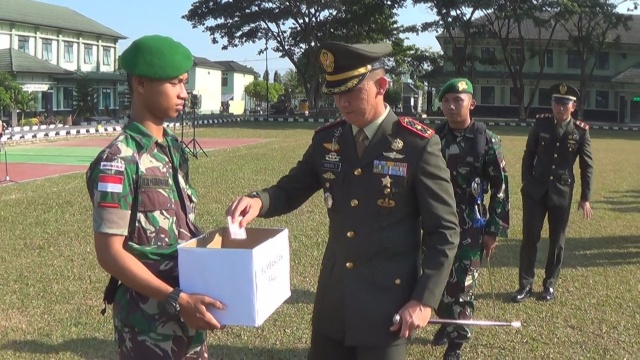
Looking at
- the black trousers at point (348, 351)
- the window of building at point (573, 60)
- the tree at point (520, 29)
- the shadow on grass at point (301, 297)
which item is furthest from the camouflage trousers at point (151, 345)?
the window of building at point (573, 60)

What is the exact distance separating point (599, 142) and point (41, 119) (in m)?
29.7

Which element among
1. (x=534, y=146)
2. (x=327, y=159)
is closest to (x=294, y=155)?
(x=534, y=146)

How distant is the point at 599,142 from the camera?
3397cm

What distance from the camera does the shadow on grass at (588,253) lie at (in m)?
8.52

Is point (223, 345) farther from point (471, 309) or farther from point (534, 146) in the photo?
point (534, 146)

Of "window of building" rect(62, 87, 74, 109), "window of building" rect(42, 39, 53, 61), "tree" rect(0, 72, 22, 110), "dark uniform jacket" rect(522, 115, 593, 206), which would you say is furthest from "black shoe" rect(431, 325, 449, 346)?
"window of building" rect(42, 39, 53, 61)

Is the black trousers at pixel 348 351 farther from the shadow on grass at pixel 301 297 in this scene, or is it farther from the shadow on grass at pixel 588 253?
the shadow on grass at pixel 588 253

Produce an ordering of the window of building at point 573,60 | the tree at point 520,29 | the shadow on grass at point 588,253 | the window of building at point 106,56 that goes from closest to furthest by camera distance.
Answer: the shadow on grass at point 588,253
the tree at point 520,29
the window of building at point 573,60
the window of building at point 106,56

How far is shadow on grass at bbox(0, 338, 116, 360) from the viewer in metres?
5.23

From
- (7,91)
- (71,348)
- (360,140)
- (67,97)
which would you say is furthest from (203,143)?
(67,97)

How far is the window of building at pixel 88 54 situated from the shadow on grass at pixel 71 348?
57.7 m

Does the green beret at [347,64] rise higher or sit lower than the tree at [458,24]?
lower

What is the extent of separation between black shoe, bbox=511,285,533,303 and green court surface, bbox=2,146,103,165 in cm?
1559

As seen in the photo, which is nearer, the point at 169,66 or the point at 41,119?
the point at 169,66
